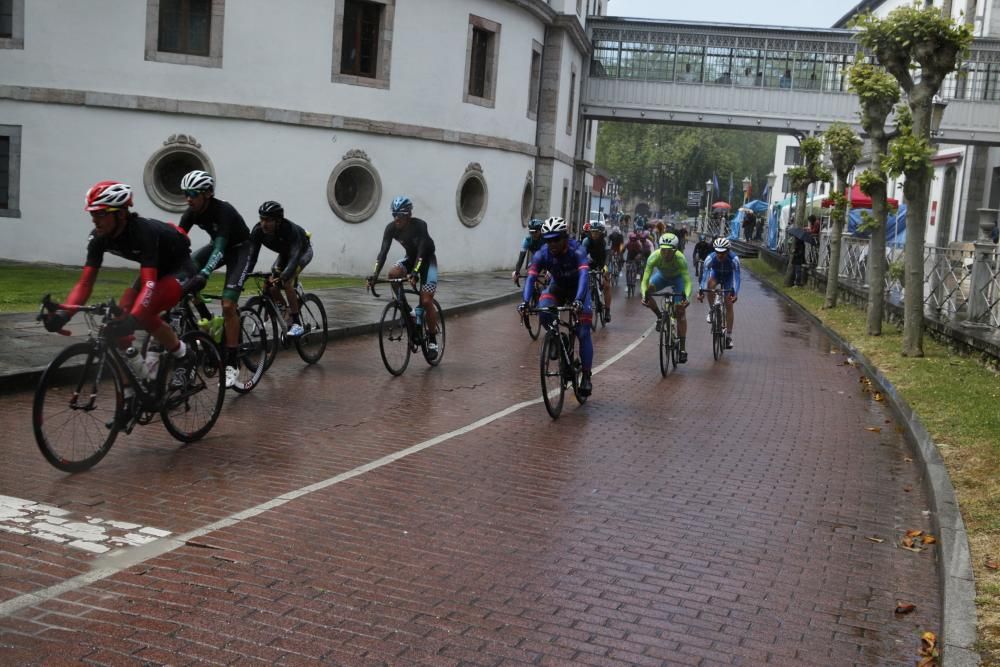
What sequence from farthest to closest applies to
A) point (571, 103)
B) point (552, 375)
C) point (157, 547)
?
point (571, 103), point (552, 375), point (157, 547)

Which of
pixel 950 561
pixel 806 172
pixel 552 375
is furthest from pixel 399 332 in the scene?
pixel 806 172

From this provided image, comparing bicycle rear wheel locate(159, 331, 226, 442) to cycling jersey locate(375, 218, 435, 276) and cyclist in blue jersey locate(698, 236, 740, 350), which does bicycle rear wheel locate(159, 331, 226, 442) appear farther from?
cyclist in blue jersey locate(698, 236, 740, 350)

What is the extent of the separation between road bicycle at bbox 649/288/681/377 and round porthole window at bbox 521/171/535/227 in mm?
20686

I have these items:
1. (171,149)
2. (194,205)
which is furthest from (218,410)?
(171,149)

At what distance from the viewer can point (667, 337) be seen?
1391 cm

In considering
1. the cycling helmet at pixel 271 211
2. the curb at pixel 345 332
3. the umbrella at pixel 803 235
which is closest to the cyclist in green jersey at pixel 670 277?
the curb at pixel 345 332

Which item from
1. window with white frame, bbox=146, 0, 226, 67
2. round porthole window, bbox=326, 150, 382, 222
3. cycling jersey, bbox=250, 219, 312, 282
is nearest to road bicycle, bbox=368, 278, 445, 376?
cycling jersey, bbox=250, 219, 312, 282

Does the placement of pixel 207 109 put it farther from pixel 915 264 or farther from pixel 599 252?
pixel 915 264

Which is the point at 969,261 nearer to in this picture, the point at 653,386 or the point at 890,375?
the point at 890,375

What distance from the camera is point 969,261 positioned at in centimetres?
1573

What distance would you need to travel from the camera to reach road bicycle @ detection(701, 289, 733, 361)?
50.9ft

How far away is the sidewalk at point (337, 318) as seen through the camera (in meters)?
10.2

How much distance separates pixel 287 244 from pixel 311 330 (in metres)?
1.51

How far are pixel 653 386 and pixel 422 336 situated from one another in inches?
109
